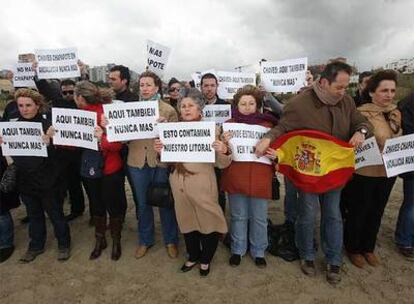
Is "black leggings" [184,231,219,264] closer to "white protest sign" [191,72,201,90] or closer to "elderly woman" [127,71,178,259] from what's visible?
"elderly woman" [127,71,178,259]

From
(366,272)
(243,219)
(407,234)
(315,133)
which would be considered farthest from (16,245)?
(407,234)

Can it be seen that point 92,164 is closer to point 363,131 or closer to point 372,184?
point 363,131

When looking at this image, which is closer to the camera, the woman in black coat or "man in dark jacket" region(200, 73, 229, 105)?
the woman in black coat

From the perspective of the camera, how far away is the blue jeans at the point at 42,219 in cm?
498

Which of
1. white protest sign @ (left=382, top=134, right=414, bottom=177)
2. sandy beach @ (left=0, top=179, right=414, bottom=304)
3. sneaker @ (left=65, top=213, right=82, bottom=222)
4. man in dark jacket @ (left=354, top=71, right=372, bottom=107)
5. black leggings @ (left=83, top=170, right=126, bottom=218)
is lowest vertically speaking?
sandy beach @ (left=0, top=179, right=414, bottom=304)

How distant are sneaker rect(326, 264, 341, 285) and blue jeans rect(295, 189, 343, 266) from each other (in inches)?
1.9

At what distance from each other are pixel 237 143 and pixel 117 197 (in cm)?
190

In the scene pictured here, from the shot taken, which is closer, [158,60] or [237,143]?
[237,143]

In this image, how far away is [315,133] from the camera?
4152mm

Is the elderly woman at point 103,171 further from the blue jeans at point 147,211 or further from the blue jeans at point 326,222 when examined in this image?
the blue jeans at point 326,222

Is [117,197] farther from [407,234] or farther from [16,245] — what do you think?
[407,234]

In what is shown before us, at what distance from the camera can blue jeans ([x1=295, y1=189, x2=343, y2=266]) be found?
4.38 metres

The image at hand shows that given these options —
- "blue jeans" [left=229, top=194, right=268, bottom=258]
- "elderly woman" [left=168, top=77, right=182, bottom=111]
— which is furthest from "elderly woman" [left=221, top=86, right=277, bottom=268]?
"elderly woman" [left=168, top=77, right=182, bottom=111]

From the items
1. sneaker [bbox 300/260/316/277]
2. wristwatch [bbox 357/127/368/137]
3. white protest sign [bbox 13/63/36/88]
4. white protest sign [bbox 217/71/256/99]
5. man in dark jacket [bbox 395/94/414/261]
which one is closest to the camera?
wristwatch [bbox 357/127/368/137]
